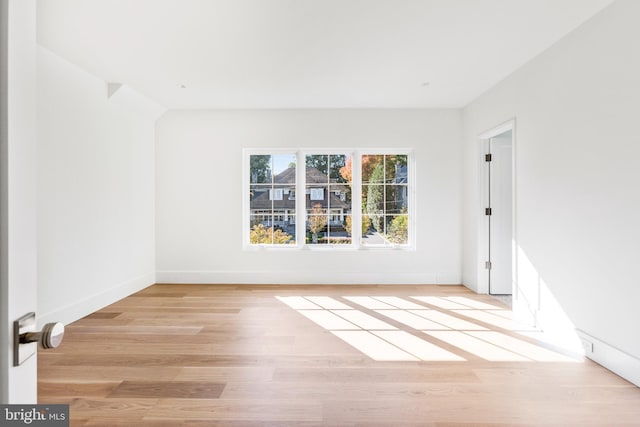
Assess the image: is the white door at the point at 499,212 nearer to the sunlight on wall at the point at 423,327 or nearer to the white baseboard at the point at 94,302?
the sunlight on wall at the point at 423,327

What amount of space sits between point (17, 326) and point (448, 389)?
2308 mm

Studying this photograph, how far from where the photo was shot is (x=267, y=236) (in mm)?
5422

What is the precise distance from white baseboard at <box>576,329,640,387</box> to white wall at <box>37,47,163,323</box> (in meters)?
4.61

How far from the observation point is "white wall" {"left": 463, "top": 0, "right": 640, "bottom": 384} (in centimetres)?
237

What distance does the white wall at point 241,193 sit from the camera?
5.19m

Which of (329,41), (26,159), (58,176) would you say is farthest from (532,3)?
(58,176)

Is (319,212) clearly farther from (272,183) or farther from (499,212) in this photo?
(499,212)

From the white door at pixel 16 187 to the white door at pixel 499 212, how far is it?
4844 millimetres

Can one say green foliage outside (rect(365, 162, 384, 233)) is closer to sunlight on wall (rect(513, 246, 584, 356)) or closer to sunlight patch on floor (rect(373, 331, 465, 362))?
sunlight on wall (rect(513, 246, 584, 356))

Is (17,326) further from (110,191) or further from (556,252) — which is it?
(110,191)

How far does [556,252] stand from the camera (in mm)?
3078

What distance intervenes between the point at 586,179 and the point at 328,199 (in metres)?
3.29

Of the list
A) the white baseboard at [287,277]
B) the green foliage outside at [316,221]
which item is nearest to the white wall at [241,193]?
the white baseboard at [287,277]

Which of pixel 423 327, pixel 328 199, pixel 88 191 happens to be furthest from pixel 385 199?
pixel 88 191
